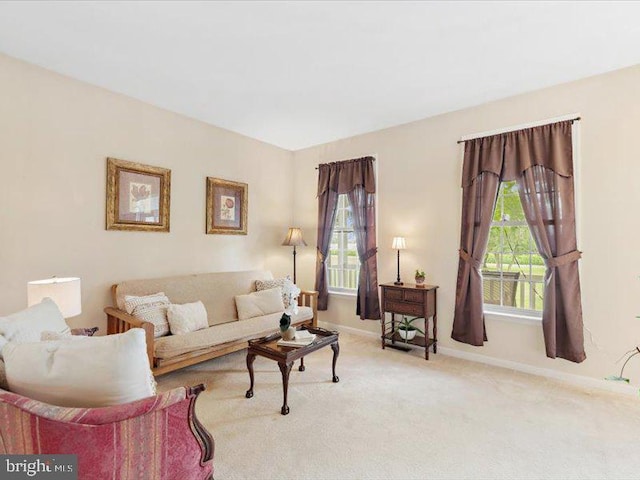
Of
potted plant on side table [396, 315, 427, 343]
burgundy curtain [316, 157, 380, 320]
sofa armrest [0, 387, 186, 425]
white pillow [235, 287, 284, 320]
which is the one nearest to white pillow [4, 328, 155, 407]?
sofa armrest [0, 387, 186, 425]

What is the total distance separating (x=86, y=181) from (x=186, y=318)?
163 cm

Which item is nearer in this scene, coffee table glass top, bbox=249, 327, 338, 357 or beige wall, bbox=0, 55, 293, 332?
coffee table glass top, bbox=249, 327, 338, 357

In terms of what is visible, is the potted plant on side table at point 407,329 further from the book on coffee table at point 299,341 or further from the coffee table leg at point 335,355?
the book on coffee table at point 299,341

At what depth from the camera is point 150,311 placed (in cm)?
298

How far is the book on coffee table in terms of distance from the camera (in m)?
2.63

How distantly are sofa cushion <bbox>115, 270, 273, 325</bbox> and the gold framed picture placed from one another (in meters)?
0.64

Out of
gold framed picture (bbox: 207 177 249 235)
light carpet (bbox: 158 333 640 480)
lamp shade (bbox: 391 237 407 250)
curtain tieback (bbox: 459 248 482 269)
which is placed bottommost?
light carpet (bbox: 158 333 640 480)

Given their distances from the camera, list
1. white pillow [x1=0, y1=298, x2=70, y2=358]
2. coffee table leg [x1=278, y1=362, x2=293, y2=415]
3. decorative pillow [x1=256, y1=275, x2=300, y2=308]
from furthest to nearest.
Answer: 1. decorative pillow [x1=256, y1=275, x2=300, y2=308]
2. coffee table leg [x1=278, y1=362, x2=293, y2=415]
3. white pillow [x1=0, y1=298, x2=70, y2=358]

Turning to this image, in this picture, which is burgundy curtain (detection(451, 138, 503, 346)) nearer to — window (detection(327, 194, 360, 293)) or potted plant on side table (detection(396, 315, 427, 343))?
potted plant on side table (detection(396, 315, 427, 343))

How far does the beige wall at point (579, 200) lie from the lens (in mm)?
2805

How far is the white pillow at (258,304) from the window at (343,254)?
1.17 metres

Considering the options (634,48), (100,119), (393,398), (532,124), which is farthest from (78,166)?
(634,48)

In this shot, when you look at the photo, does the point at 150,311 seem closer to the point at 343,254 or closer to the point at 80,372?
the point at 80,372

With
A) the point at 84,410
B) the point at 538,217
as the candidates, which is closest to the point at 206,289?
the point at 84,410
